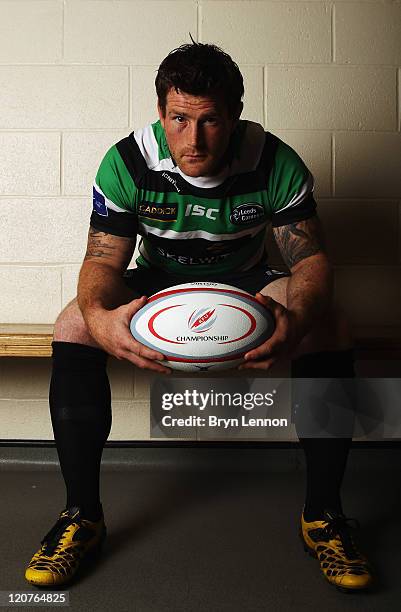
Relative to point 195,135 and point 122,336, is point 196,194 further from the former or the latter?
point 122,336

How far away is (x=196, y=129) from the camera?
1506mm

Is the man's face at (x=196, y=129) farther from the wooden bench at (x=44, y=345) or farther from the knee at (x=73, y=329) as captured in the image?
the wooden bench at (x=44, y=345)

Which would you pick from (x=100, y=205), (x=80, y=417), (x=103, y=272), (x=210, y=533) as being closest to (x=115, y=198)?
(x=100, y=205)

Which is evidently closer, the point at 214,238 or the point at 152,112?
the point at 214,238

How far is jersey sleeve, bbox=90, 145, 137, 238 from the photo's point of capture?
1.62 meters

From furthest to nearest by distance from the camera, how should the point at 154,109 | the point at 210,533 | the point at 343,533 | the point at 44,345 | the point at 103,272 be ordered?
1. the point at 154,109
2. the point at 44,345
3. the point at 210,533
4. the point at 103,272
5. the point at 343,533

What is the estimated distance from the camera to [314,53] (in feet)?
7.34

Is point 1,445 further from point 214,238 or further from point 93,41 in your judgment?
point 93,41

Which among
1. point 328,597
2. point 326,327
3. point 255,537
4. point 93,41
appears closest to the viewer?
point 328,597

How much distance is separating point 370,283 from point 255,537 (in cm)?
101

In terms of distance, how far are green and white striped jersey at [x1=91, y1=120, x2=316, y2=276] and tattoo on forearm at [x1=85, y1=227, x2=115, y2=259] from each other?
22 millimetres

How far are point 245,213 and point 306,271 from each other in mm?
214

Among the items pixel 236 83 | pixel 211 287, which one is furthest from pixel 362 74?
pixel 211 287

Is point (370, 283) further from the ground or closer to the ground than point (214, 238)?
closer to the ground
